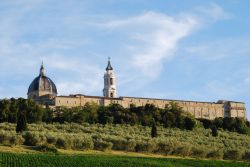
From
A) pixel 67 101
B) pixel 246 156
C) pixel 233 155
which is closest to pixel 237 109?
pixel 67 101

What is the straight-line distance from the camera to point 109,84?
135500mm

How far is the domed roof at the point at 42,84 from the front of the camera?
124 m

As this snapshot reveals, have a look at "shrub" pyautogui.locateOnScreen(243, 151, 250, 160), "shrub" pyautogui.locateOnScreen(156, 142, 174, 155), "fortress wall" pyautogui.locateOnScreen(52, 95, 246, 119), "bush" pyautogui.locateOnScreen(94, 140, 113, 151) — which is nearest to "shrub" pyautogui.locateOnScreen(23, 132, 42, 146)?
"bush" pyautogui.locateOnScreen(94, 140, 113, 151)

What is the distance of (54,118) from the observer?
81.4 metres

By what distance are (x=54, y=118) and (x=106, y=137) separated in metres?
34.3

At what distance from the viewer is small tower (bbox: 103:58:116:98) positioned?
134500 mm

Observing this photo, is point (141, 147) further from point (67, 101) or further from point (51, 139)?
point (67, 101)

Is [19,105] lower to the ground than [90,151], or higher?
higher

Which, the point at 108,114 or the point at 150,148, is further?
the point at 108,114

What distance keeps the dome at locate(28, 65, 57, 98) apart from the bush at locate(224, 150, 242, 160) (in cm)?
7691

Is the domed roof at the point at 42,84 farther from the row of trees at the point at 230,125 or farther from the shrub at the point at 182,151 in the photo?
the shrub at the point at 182,151

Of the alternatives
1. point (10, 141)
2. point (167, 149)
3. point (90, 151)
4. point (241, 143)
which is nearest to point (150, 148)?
point (167, 149)

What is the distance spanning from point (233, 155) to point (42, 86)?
7877 centimetres

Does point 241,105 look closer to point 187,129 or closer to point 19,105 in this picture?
point 187,129
